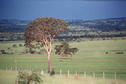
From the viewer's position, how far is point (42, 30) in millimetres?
44938

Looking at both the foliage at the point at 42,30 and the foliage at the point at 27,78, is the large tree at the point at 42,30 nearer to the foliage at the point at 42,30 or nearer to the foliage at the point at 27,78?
the foliage at the point at 42,30

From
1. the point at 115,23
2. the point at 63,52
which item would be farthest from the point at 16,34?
the point at 63,52

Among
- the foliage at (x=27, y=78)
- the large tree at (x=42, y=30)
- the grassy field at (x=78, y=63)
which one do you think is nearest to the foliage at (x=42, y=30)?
the large tree at (x=42, y=30)

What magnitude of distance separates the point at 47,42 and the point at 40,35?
5.98 ft

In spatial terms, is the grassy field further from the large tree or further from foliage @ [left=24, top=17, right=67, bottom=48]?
foliage @ [left=24, top=17, right=67, bottom=48]

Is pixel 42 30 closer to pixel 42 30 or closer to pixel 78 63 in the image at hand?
pixel 42 30

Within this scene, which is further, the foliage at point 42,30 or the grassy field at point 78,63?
the foliage at point 42,30

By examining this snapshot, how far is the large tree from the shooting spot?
145 feet

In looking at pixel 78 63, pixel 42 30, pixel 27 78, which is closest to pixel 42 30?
pixel 42 30

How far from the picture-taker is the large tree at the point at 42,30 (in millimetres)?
44281

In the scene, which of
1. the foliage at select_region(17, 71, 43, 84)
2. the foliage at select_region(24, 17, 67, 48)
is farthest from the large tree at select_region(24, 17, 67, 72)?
the foliage at select_region(17, 71, 43, 84)

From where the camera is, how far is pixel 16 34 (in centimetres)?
16525

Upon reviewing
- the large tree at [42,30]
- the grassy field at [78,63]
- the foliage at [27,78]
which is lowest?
the grassy field at [78,63]

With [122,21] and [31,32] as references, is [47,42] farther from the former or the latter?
[122,21]
